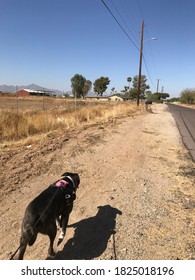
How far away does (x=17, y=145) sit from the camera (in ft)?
29.5

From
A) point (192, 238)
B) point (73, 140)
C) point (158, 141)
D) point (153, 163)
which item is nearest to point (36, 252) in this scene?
point (192, 238)

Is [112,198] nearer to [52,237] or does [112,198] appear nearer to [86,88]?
[52,237]

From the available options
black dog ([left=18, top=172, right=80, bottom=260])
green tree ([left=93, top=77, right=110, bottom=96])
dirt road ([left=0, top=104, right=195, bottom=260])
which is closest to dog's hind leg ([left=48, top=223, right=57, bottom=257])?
black dog ([left=18, top=172, right=80, bottom=260])

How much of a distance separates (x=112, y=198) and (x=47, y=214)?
2.05 metres

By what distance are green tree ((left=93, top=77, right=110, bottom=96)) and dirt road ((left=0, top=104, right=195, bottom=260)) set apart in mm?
121534

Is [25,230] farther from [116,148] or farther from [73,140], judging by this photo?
[73,140]

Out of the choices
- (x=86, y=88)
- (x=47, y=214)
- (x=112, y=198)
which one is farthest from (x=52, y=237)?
(x=86, y=88)

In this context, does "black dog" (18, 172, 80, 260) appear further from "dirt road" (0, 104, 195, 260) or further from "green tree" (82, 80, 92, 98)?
"green tree" (82, 80, 92, 98)

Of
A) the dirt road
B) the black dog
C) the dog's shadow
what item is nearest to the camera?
the black dog

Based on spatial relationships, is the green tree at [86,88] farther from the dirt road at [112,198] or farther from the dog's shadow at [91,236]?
the dog's shadow at [91,236]

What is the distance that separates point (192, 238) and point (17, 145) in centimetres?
669

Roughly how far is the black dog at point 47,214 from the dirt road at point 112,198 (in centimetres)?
42

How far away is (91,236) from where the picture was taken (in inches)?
145

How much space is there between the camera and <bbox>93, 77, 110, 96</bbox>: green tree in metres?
127
